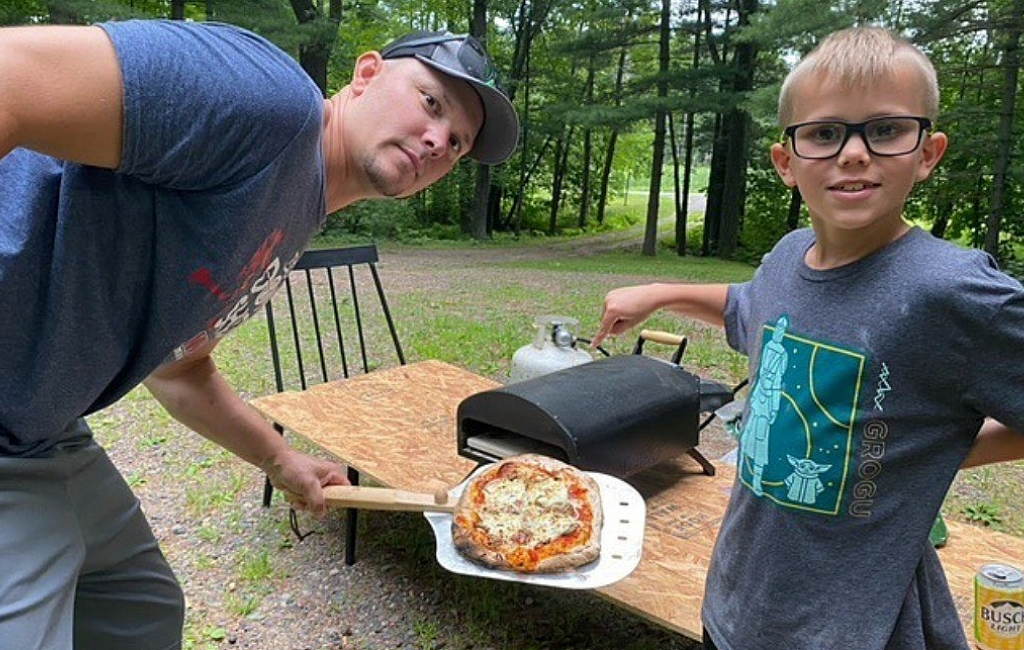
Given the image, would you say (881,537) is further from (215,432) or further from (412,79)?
(215,432)

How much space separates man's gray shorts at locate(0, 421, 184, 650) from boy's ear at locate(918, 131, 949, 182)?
1.61m

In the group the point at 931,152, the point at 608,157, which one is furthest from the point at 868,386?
the point at 608,157

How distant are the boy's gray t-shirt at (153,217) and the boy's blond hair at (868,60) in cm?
82

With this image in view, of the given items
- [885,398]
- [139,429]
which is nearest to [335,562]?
[139,429]

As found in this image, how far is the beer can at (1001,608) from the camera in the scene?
5.14ft

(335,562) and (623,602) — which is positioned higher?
(623,602)

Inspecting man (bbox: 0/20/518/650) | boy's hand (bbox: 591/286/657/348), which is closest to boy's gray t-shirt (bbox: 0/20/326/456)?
man (bbox: 0/20/518/650)

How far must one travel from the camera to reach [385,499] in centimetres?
184

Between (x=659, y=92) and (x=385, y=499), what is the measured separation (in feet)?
50.0

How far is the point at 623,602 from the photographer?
84.9 inches

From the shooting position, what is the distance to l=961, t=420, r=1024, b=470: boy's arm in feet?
3.99

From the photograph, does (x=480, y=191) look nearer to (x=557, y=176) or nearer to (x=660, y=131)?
(x=660, y=131)

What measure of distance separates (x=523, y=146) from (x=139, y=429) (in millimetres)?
17740

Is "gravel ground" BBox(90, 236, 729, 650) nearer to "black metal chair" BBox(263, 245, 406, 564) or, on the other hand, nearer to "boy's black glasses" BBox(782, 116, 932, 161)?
"black metal chair" BBox(263, 245, 406, 564)
